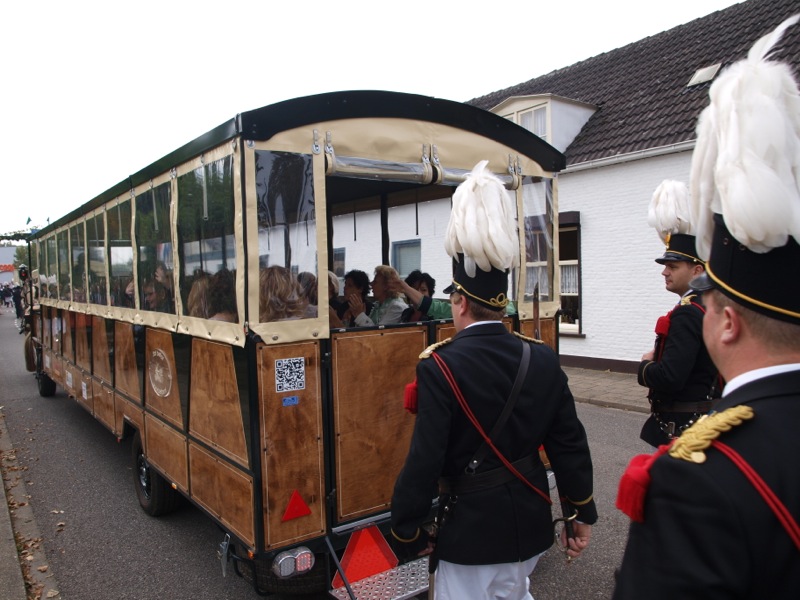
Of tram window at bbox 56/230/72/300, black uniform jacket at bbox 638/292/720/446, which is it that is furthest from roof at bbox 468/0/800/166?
tram window at bbox 56/230/72/300

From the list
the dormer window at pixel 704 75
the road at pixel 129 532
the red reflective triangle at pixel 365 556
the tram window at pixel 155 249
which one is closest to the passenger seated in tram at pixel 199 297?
the tram window at pixel 155 249

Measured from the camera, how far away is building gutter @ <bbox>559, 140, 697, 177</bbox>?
9602mm

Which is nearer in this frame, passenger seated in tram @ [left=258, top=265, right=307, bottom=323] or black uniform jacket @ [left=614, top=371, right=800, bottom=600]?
black uniform jacket @ [left=614, top=371, right=800, bottom=600]

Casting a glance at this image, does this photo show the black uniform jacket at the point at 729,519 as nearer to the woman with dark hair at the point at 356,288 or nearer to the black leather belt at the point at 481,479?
the black leather belt at the point at 481,479

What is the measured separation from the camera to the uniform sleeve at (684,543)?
3.07 ft

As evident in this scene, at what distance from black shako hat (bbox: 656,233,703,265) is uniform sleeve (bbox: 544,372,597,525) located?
125 cm

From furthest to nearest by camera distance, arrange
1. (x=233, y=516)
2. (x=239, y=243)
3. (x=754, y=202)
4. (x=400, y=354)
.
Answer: (x=400, y=354), (x=233, y=516), (x=239, y=243), (x=754, y=202)

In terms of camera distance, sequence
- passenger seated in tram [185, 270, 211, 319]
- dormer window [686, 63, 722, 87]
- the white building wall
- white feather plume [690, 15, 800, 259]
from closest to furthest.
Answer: white feather plume [690, 15, 800, 259]
passenger seated in tram [185, 270, 211, 319]
the white building wall
dormer window [686, 63, 722, 87]

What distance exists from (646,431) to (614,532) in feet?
5.11

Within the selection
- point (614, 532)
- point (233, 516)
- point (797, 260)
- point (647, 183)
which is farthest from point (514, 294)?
point (647, 183)

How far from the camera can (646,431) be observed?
3.36m

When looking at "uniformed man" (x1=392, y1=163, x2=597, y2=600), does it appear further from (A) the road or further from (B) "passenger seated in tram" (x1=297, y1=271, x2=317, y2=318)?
(A) the road

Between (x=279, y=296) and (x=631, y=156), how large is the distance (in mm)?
9165

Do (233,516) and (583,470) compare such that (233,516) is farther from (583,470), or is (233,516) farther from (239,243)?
(583,470)
